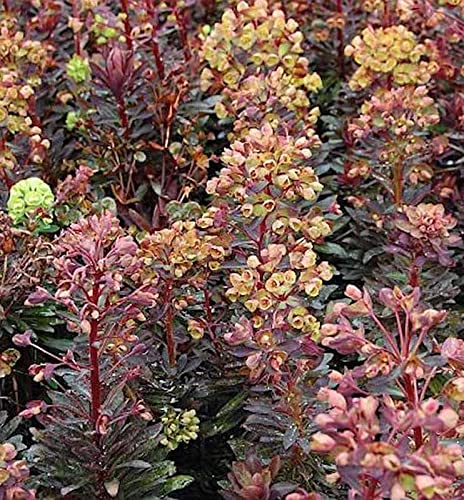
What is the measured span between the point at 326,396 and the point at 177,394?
656 mm

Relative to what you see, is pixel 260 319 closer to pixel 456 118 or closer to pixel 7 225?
pixel 7 225

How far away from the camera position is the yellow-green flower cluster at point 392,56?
2.59 meters

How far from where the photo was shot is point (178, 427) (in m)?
2.00

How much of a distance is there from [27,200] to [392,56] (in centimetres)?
106

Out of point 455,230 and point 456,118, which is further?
point 456,118

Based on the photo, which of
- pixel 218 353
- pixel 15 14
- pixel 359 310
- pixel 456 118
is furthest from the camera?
pixel 15 14

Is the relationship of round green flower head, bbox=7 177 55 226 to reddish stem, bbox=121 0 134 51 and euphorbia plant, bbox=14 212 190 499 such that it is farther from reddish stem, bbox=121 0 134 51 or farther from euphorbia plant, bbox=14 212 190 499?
A: reddish stem, bbox=121 0 134 51

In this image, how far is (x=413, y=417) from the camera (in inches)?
54.4

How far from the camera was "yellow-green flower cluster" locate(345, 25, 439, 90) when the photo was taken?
259 cm

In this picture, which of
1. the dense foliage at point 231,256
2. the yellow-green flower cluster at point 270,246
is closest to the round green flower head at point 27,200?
the dense foliage at point 231,256

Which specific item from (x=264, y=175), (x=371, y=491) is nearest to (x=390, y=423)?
(x=371, y=491)

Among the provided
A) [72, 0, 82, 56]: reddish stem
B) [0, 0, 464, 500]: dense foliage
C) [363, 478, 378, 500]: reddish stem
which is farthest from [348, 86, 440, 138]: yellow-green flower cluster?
[363, 478, 378, 500]: reddish stem

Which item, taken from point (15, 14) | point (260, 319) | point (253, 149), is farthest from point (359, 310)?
point (15, 14)

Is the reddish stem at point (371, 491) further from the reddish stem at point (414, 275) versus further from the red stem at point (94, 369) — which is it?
the reddish stem at point (414, 275)
